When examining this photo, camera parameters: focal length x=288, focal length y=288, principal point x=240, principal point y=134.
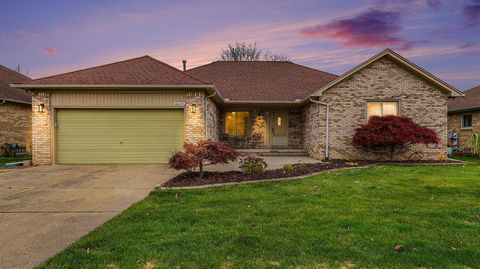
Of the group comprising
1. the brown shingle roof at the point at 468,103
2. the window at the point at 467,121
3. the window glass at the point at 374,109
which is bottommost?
the window at the point at 467,121

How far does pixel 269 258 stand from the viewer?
9.93 ft

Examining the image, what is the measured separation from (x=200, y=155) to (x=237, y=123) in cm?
991

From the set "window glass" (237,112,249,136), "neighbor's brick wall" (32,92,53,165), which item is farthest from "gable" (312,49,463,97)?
"neighbor's brick wall" (32,92,53,165)

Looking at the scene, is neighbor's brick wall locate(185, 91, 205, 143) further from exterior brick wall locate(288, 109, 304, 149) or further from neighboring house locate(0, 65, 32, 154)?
neighboring house locate(0, 65, 32, 154)

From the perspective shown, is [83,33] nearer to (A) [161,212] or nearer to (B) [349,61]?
(A) [161,212]

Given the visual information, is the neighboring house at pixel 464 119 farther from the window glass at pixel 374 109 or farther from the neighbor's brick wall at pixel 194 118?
the neighbor's brick wall at pixel 194 118

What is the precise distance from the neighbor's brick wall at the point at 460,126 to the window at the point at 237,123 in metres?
13.9

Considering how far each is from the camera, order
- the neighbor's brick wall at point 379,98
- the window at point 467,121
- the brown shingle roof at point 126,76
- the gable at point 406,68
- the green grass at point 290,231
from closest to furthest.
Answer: the green grass at point 290,231, the brown shingle roof at point 126,76, the gable at point 406,68, the neighbor's brick wall at point 379,98, the window at point 467,121

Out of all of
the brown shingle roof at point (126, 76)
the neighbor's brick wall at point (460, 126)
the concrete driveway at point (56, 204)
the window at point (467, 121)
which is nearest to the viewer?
the concrete driveway at point (56, 204)

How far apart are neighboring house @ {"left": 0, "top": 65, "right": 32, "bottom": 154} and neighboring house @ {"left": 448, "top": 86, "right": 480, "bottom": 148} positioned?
87.6ft

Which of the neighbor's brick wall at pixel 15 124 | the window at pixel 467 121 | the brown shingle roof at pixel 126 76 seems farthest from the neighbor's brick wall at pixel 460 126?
the neighbor's brick wall at pixel 15 124

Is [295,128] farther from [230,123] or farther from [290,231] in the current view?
[290,231]

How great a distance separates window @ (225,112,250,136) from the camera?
17.7 meters

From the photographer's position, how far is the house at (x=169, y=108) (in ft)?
38.5
